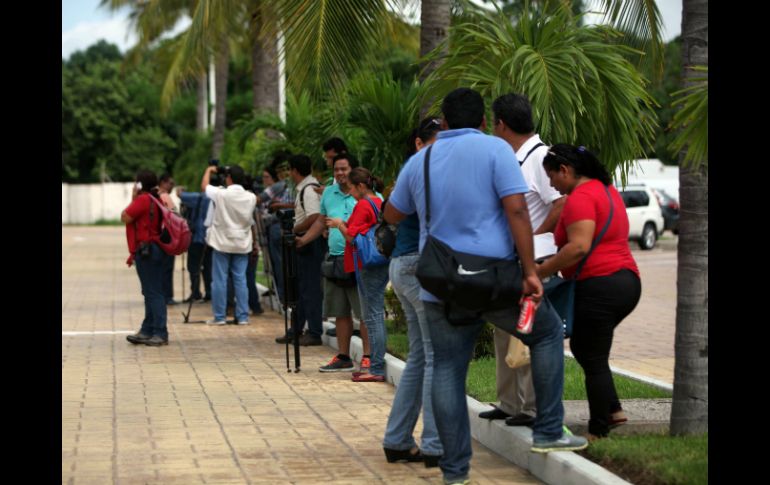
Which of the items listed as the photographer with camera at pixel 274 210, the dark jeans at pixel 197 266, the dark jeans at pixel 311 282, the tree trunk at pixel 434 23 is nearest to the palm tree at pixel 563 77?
the tree trunk at pixel 434 23

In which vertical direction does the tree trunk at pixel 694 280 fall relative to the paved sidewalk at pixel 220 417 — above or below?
above

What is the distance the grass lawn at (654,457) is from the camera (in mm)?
5961

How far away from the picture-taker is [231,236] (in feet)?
48.4

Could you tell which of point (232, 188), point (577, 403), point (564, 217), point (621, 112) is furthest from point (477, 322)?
point (232, 188)

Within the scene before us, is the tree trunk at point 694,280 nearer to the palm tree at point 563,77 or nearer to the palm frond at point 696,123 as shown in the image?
the palm frond at point 696,123

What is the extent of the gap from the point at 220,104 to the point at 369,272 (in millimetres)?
20265

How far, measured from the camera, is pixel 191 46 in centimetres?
1541

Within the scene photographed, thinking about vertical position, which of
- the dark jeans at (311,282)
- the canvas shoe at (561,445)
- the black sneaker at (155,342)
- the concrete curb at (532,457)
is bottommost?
the black sneaker at (155,342)

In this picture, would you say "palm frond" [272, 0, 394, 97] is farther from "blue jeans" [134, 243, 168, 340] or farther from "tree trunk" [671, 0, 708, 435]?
"tree trunk" [671, 0, 708, 435]

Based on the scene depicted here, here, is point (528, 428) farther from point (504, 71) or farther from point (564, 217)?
point (504, 71)

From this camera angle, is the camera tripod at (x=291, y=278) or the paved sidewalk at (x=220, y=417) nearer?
the paved sidewalk at (x=220, y=417)

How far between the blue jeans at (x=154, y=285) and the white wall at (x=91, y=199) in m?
53.9
